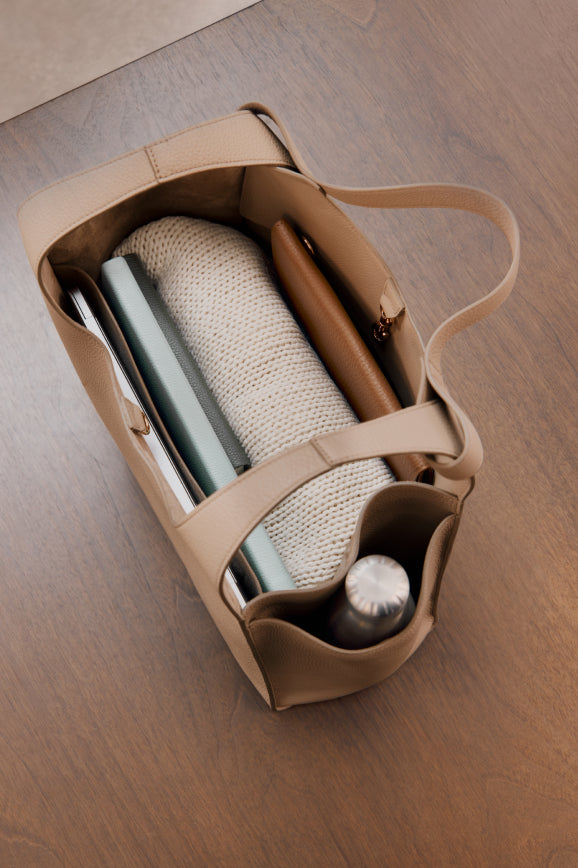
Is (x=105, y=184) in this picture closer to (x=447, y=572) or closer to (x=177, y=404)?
(x=177, y=404)

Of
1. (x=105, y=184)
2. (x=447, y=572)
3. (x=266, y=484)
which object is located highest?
(x=105, y=184)

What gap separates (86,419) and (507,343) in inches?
15.4

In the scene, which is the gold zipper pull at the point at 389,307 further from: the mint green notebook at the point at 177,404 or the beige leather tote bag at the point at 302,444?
the mint green notebook at the point at 177,404

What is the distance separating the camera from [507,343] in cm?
65

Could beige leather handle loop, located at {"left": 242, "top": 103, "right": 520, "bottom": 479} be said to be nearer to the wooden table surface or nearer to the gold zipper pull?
the gold zipper pull

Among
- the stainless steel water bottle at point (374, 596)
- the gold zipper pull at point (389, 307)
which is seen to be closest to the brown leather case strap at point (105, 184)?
the gold zipper pull at point (389, 307)

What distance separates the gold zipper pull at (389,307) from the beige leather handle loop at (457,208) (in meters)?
0.05

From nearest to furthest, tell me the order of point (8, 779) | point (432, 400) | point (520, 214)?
point (432, 400) → point (8, 779) → point (520, 214)

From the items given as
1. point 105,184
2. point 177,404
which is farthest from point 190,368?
point 105,184

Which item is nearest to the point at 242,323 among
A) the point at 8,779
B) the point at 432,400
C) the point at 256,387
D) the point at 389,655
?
the point at 256,387

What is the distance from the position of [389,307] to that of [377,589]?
0.67 feet

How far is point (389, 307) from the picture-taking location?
512mm

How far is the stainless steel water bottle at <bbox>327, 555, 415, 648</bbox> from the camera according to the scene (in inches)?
17.0

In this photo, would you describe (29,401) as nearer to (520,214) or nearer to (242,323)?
(242,323)
